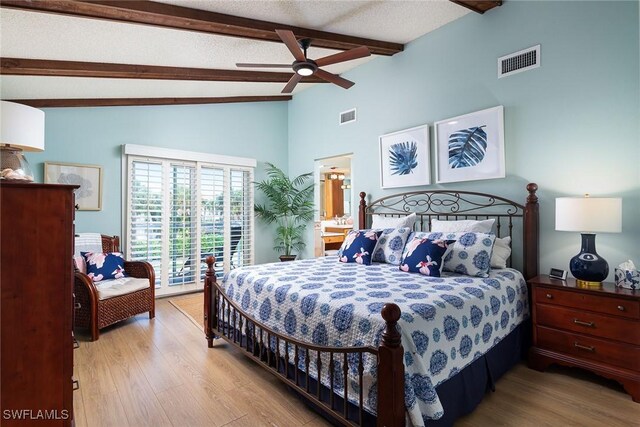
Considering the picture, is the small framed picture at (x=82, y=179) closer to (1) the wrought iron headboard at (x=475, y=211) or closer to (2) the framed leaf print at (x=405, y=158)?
(1) the wrought iron headboard at (x=475, y=211)

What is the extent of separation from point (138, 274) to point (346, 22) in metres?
3.72

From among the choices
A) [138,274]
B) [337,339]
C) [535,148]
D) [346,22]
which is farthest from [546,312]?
[138,274]

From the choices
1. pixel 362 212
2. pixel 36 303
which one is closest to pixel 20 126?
pixel 36 303

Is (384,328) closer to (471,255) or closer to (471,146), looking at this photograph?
(471,255)

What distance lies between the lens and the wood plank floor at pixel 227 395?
1993mm

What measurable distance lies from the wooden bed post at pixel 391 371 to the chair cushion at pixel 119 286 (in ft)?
10.0

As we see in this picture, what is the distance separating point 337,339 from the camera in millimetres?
1860

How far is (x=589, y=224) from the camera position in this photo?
2355 millimetres

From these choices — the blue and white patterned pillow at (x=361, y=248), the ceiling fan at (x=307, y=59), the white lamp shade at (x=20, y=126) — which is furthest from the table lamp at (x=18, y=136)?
the blue and white patterned pillow at (x=361, y=248)

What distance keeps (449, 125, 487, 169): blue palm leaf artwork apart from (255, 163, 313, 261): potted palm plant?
274cm

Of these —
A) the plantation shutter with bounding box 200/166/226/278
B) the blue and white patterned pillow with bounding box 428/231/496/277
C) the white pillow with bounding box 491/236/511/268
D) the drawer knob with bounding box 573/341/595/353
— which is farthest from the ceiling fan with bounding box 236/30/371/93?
the drawer knob with bounding box 573/341/595/353

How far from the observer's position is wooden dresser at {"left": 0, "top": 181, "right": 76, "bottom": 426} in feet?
4.59

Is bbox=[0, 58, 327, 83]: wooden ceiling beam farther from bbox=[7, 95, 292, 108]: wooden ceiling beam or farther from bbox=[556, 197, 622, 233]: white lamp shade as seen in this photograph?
bbox=[556, 197, 622, 233]: white lamp shade

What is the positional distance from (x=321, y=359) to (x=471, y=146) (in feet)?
8.87
